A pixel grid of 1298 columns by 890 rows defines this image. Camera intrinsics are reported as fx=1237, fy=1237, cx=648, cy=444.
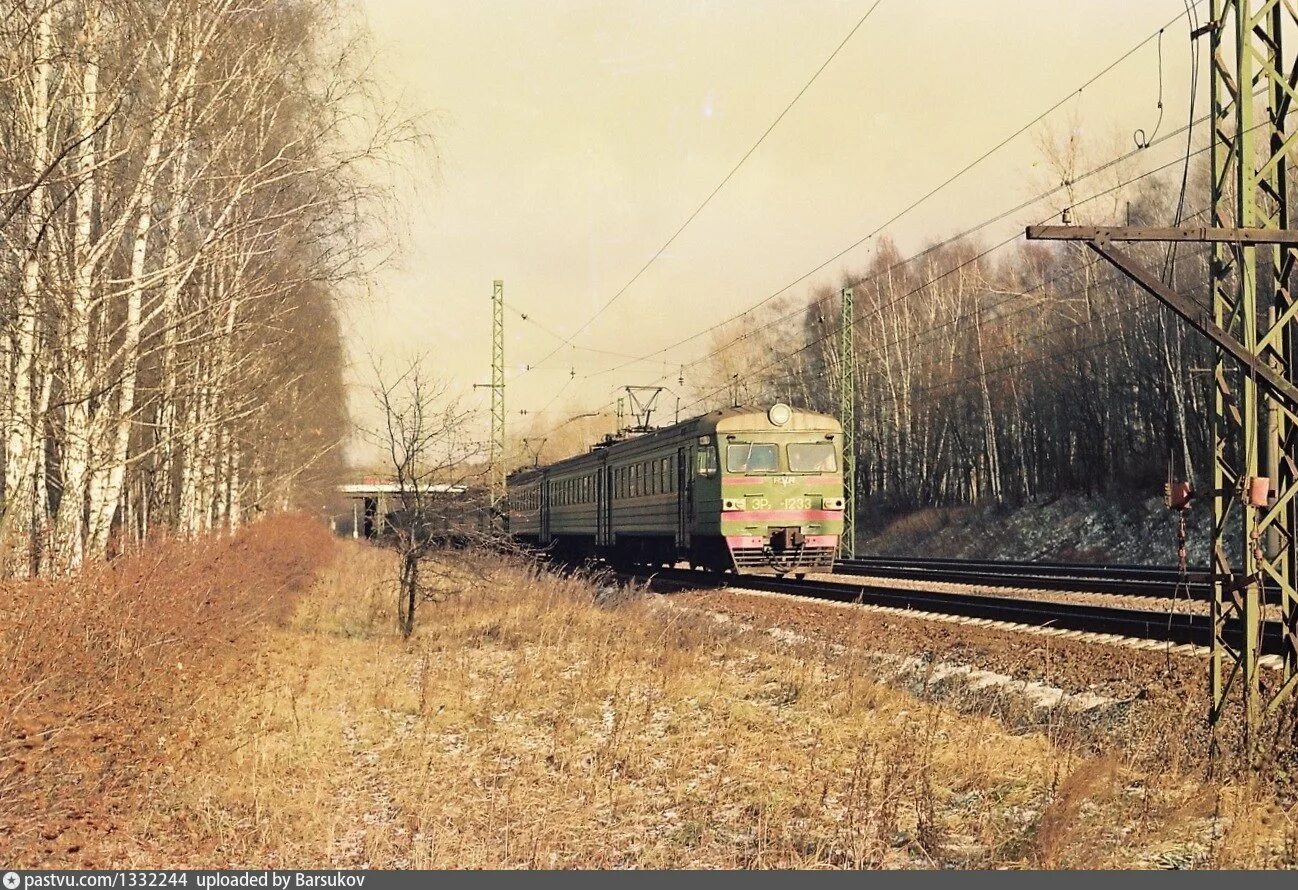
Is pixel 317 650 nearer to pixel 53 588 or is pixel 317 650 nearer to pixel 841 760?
pixel 53 588

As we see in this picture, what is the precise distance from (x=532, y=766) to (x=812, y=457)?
46.8 feet

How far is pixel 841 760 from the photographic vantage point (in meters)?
8.41

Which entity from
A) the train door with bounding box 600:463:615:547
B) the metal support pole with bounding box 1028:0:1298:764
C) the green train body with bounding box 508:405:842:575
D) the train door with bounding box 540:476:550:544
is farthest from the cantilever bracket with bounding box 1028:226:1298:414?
the train door with bounding box 540:476:550:544

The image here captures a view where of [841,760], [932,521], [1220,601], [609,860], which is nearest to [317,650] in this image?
[841,760]

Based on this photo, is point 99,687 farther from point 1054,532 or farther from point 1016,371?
point 1016,371

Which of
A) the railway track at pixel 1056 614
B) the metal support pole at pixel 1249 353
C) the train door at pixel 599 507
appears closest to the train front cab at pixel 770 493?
the railway track at pixel 1056 614

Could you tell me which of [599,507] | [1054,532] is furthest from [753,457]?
[1054,532]

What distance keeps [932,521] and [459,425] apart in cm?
3231

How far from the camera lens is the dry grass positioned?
6.46 meters

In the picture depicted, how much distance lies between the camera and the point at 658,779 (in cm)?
816

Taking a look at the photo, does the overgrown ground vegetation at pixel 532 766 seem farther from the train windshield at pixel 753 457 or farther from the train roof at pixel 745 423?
the train roof at pixel 745 423

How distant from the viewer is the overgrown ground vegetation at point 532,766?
651 centimetres

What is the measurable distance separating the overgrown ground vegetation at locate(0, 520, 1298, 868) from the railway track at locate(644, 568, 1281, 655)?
106 inches

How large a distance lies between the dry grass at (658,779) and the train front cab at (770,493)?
8000mm
